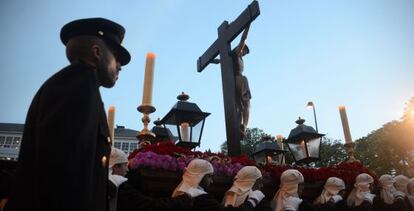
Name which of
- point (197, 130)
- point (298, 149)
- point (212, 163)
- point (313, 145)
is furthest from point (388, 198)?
point (197, 130)

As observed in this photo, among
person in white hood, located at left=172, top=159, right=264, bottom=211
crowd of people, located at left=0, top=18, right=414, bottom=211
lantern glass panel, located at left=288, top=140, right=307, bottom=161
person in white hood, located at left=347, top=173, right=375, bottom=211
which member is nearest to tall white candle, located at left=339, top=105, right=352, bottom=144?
lantern glass panel, located at left=288, top=140, right=307, bottom=161

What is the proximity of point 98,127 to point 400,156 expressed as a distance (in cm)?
3307

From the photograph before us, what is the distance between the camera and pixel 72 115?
5.85 ft

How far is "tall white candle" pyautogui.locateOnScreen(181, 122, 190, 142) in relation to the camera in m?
5.39

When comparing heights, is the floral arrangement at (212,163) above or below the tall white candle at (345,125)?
below

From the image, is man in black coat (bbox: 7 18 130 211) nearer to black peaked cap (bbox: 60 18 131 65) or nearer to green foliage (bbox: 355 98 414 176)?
black peaked cap (bbox: 60 18 131 65)

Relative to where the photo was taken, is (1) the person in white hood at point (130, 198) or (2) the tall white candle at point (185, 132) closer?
(1) the person in white hood at point (130, 198)

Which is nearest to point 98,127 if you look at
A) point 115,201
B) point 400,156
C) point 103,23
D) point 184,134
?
point 103,23

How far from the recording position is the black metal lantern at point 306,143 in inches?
253

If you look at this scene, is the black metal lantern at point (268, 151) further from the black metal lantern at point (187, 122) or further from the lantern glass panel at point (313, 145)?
the black metal lantern at point (187, 122)

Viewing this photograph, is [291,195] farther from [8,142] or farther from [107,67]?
[8,142]

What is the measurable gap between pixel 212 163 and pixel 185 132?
1022 mm

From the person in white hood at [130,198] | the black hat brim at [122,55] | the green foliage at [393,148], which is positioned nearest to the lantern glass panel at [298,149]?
the person in white hood at [130,198]

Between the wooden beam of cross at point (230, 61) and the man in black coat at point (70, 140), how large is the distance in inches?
151
